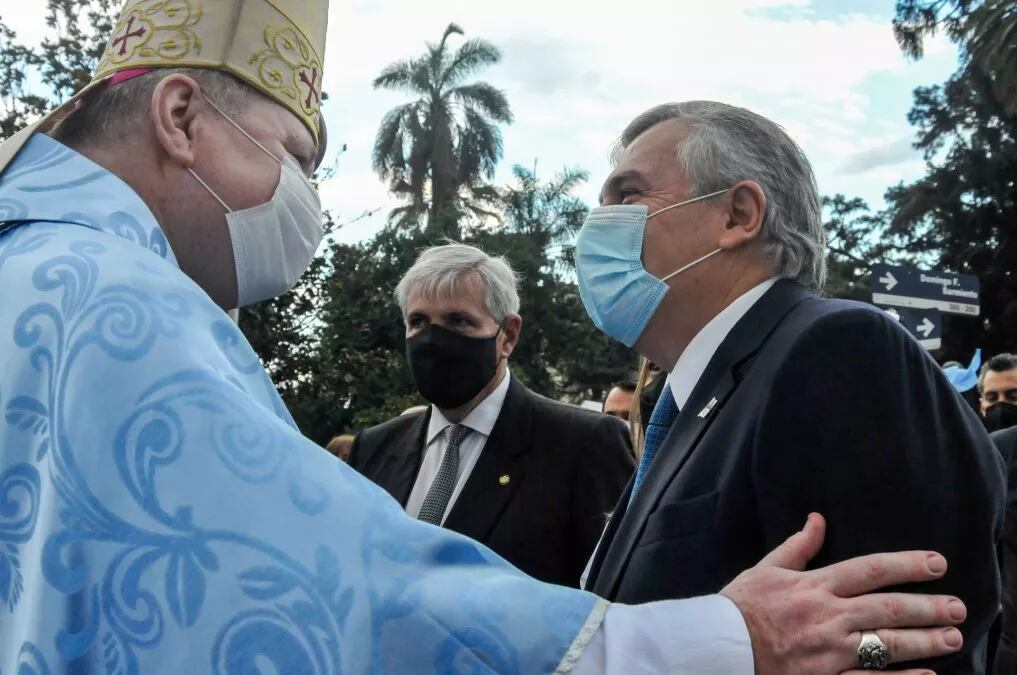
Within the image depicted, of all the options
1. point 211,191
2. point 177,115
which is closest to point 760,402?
point 211,191

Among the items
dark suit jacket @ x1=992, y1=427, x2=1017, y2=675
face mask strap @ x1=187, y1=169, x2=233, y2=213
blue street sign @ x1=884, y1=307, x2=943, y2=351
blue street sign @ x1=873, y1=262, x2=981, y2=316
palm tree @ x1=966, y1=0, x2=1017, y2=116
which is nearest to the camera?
face mask strap @ x1=187, y1=169, x2=233, y2=213

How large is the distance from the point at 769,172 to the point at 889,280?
19.1 feet

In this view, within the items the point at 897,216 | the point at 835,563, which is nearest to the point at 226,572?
the point at 835,563

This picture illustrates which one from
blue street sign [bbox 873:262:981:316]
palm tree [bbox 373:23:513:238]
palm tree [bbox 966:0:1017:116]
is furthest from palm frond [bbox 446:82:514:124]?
blue street sign [bbox 873:262:981:316]

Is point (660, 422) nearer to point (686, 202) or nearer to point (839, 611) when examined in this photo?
point (686, 202)

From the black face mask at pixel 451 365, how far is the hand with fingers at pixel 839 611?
2387 mm

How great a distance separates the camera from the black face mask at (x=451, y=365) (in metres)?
3.99

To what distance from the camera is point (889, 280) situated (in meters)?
7.88

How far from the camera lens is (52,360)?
139cm

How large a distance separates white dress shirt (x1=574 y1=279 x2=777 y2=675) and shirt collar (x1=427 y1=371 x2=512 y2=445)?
249 centimetres

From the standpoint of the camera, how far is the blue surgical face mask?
2.56 metres

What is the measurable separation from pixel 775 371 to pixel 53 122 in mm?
1360

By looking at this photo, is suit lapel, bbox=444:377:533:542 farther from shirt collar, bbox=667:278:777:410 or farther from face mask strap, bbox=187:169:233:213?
face mask strap, bbox=187:169:233:213

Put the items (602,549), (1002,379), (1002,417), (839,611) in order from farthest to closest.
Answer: (1002,379)
(1002,417)
(602,549)
(839,611)
